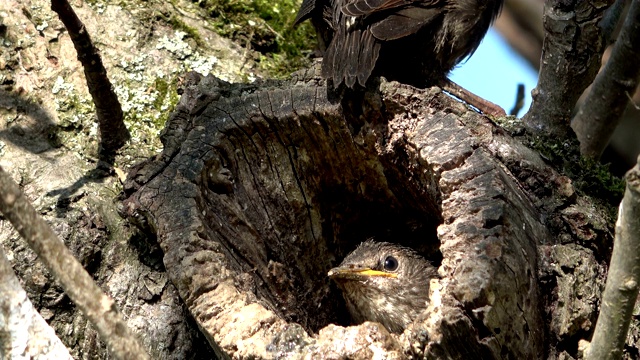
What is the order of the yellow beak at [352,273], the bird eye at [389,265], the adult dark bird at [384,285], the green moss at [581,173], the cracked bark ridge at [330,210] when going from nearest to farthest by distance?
the cracked bark ridge at [330,210]
the green moss at [581,173]
the yellow beak at [352,273]
the adult dark bird at [384,285]
the bird eye at [389,265]

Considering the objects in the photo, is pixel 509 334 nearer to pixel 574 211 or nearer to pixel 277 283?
pixel 574 211

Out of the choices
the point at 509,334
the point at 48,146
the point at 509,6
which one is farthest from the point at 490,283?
the point at 509,6

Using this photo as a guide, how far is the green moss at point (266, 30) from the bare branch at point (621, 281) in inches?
95.3

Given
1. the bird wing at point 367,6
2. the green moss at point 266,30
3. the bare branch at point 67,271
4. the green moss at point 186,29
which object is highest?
the bird wing at point 367,6

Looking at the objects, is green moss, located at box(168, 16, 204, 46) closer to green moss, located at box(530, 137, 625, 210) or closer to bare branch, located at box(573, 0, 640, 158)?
green moss, located at box(530, 137, 625, 210)

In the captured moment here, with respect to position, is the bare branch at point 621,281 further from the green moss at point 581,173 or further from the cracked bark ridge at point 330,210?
the green moss at point 581,173

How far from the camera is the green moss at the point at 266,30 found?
433 centimetres

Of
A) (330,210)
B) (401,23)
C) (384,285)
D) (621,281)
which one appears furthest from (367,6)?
(621,281)

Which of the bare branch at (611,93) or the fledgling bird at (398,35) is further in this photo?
the bare branch at (611,93)

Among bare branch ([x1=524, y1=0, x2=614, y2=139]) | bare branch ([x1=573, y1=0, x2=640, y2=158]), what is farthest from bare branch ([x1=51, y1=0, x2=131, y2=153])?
bare branch ([x1=573, y1=0, x2=640, y2=158])

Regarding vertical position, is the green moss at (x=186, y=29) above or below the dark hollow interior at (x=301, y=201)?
above

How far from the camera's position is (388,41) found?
371cm

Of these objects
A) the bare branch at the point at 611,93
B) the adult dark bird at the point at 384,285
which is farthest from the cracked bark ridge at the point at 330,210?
the bare branch at the point at 611,93

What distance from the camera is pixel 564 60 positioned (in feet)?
11.5
